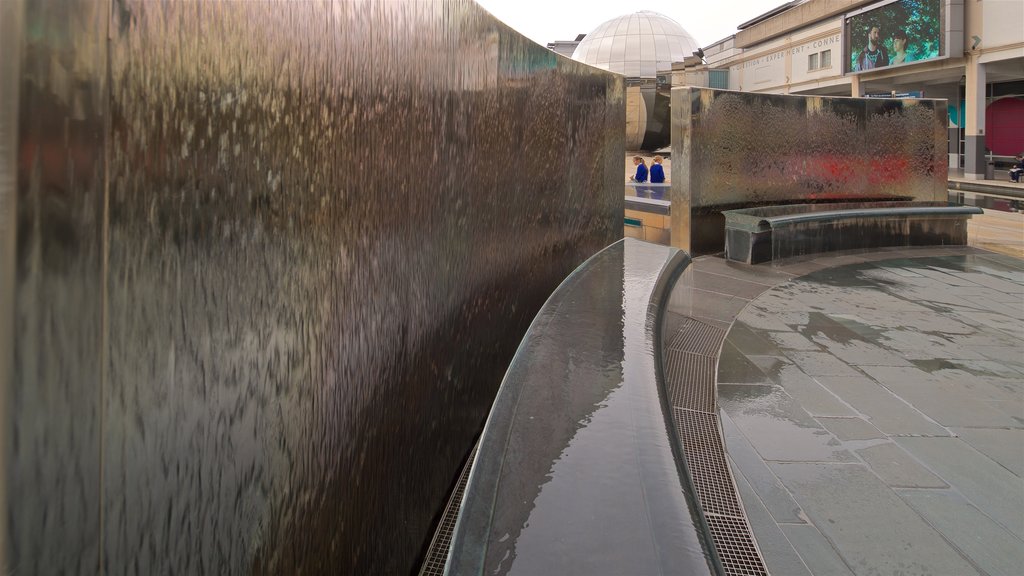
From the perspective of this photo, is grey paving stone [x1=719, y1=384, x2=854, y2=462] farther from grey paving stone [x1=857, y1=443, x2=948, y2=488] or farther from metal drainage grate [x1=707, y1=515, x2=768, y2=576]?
metal drainage grate [x1=707, y1=515, x2=768, y2=576]

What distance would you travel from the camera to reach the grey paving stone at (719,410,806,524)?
108 inches

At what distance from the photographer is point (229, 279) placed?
1098mm

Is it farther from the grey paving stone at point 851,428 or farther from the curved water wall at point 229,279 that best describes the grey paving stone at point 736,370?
the curved water wall at point 229,279

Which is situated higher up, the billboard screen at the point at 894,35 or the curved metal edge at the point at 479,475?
the billboard screen at the point at 894,35

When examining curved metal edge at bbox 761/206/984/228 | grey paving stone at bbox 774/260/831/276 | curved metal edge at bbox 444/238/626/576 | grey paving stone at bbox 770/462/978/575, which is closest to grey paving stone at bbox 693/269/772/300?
grey paving stone at bbox 774/260/831/276

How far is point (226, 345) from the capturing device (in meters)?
1.09

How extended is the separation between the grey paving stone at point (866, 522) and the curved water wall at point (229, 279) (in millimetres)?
1444

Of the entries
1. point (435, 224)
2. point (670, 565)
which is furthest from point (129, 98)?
point (435, 224)

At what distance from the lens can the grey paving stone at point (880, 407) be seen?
3592 mm

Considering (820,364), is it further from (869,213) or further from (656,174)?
(656,174)

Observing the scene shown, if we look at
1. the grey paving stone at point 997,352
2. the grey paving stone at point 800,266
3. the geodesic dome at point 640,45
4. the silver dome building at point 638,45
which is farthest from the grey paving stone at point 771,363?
the geodesic dome at point 640,45

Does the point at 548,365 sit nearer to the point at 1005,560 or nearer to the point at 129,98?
the point at 1005,560

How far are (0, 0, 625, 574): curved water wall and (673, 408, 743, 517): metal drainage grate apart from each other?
3.39ft

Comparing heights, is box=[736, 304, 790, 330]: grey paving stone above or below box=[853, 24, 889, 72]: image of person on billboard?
below
